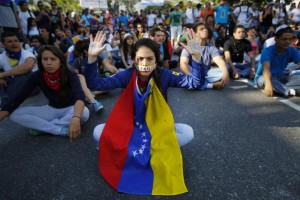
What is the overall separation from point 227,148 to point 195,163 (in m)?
0.47

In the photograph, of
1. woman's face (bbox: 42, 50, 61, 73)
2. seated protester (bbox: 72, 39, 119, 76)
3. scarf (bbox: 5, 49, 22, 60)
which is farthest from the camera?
seated protester (bbox: 72, 39, 119, 76)

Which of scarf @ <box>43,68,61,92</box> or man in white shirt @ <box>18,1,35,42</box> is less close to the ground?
man in white shirt @ <box>18,1,35,42</box>

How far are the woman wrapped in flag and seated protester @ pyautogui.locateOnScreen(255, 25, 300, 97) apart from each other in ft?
7.54

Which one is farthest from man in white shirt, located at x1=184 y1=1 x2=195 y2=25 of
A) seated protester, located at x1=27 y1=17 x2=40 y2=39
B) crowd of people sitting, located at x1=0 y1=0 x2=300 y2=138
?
seated protester, located at x1=27 y1=17 x2=40 y2=39

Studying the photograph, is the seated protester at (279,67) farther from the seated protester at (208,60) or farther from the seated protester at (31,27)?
the seated protester at (31,27)

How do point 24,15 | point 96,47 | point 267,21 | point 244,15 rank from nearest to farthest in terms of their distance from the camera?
1. point 96,47
2. point 24,15
3. point 244,15
4. point 267,21

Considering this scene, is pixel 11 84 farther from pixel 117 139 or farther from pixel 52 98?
pixel 117 139

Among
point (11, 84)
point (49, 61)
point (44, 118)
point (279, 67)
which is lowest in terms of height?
point (44, 118)

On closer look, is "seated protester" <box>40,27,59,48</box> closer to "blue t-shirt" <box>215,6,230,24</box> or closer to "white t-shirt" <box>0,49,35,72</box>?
"white t-shirt" <box>0,49,35,72</box>

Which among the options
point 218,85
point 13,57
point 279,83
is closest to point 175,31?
point 218,85

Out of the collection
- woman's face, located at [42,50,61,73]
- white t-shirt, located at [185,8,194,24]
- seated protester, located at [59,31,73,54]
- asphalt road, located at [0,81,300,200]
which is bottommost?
asphalt road, located at [0,81,300,200]

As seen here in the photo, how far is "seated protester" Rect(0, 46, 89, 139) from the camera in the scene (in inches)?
111

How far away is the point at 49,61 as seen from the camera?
2799 millimetres

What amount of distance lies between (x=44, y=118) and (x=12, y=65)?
5.84ft
